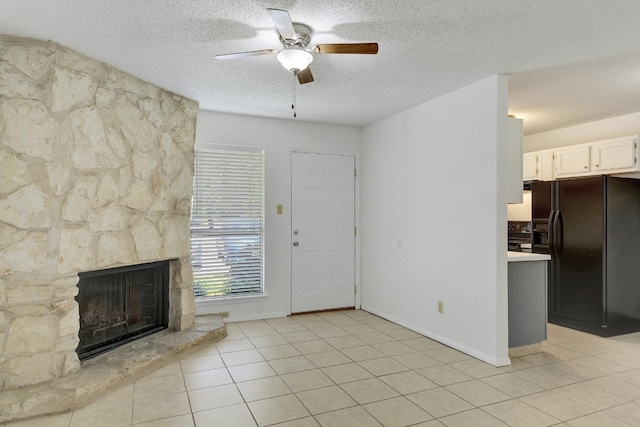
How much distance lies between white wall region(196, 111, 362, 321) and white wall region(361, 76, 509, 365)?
3.57 feet

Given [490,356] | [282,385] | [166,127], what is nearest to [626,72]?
[490,356]

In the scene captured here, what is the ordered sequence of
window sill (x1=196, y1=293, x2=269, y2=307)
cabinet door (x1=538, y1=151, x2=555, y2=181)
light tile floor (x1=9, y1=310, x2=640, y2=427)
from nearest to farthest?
light tile floor (x1=9, y1=310, x2=640, y2=427) → window sill (x1=196, y1=293, x2=269, y2=307) → cabinet door (x1=538, y1=151, x2=555, y2=181)

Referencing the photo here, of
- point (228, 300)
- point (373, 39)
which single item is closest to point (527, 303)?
point (373, 39)

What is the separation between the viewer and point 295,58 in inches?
99.2

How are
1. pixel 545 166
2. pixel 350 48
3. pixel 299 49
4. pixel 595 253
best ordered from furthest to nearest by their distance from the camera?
pixel 545 166 < pixel 595 253 < pixel 299 49 < pixel 350 48

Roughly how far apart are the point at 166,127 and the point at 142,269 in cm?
139

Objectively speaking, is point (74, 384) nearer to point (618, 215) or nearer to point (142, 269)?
point (142, 269)

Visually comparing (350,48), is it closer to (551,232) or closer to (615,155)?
(551,232)

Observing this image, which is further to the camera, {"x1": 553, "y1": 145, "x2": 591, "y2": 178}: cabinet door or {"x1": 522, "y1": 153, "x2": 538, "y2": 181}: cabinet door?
{"x1": 522, "y1": 153, "x2": 538, "y2": 181}: cabinet door

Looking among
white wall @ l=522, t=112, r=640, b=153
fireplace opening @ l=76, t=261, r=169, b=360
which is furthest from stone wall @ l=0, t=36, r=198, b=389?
white wall @ l=522, t=112, r=640, b=153

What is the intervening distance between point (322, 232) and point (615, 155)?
3522 mm

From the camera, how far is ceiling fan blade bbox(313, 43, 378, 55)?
2299 mm

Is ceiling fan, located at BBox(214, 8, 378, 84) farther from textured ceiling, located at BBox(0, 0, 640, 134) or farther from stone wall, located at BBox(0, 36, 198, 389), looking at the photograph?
stone wall, located at BBox(0, 36, 198, 389)

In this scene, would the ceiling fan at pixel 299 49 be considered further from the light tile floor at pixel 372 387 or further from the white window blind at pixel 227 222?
the light tile floor at pixel 372 387
